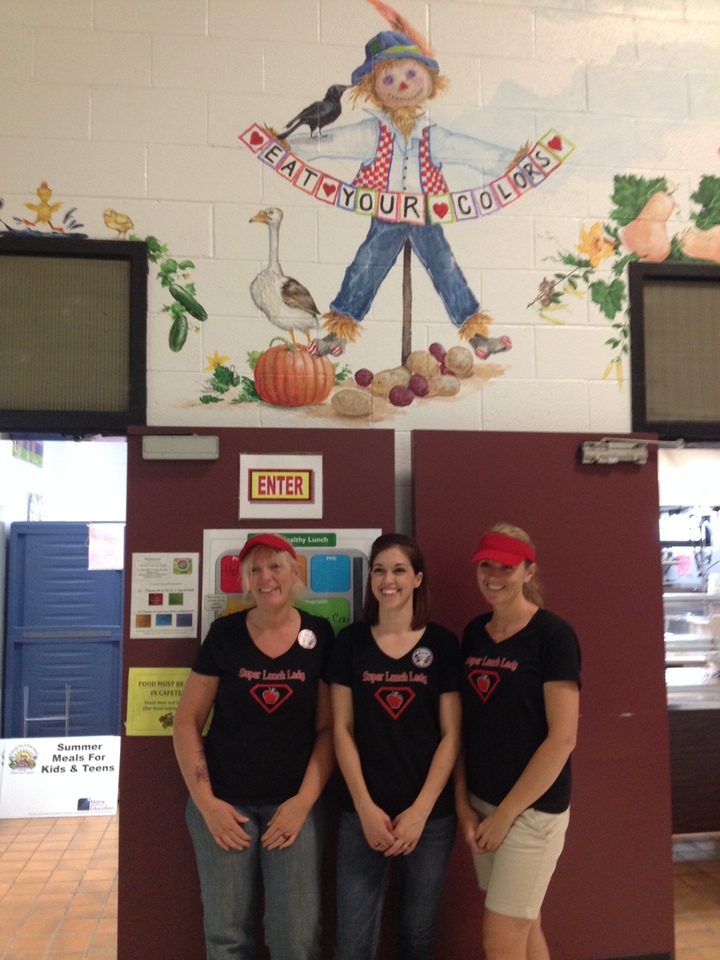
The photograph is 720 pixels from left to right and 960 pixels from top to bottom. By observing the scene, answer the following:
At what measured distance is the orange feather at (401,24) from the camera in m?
2.73

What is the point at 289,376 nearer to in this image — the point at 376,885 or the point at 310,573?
the point at 310,573

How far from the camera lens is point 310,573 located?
245 cm

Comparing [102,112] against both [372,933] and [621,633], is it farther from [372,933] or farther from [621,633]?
[372,933]

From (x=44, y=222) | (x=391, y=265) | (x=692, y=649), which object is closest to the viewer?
(x=44, y=222)

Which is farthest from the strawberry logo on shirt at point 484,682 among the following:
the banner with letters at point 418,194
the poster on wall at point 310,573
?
the banner with letters at point 418,194

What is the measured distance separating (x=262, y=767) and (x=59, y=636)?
304cm

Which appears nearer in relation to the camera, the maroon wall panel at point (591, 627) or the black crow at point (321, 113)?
the maroon wall panel at point (591, 627)

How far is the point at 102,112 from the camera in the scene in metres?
2.60

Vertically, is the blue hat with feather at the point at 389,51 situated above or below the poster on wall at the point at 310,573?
above

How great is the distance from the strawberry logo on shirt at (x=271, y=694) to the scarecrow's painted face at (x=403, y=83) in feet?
6.72

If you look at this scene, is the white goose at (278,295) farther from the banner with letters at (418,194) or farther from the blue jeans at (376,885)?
the blue jeans at (376,885)

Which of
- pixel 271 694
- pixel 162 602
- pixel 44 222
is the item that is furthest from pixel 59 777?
pixel 44 222

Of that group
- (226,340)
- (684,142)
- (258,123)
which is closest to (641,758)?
(226,340)

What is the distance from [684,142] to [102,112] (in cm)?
214
